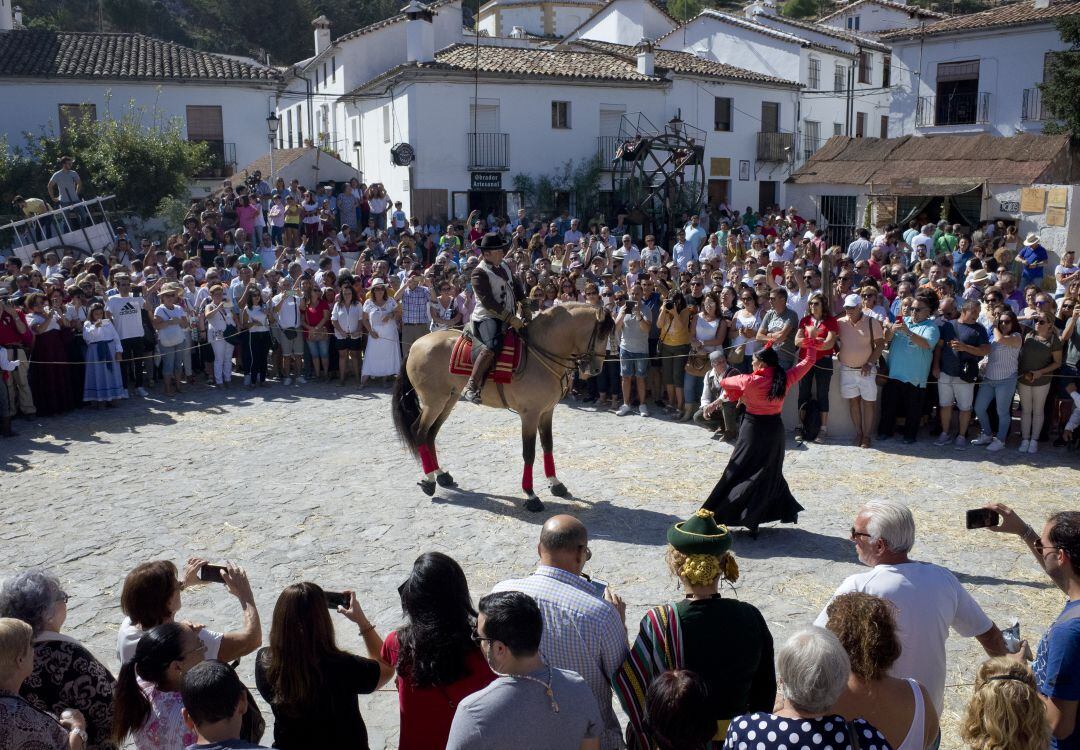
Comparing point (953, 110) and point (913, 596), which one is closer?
point (913, 596)

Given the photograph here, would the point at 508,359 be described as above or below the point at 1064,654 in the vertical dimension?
above

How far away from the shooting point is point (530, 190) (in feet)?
106

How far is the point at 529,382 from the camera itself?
33.0 feet

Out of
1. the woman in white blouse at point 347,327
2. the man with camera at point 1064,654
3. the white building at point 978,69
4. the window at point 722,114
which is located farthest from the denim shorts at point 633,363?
the window at point 722,114

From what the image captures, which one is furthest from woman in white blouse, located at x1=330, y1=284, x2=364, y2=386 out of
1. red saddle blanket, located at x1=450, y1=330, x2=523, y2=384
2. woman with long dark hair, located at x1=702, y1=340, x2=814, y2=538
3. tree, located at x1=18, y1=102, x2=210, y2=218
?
tree, located at x1=18, y1=102, x2=210, y2=218

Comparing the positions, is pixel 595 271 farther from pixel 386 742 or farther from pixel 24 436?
pixel 386 742

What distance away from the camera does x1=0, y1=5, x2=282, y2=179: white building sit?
32.7 metres

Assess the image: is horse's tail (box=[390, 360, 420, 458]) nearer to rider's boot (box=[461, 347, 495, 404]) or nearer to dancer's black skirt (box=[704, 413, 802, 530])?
rider's boot (box=[461, 347, 495, 404])

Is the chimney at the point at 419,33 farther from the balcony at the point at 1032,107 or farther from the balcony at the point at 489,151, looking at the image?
the balcony at the point at 1032,107

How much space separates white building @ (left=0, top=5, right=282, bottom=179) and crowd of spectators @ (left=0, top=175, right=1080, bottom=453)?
14.0 metres

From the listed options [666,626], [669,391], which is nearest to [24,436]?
[669,391]

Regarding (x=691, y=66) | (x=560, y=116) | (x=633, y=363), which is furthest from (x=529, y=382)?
(x=691, y=66)

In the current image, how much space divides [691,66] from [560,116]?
593cm

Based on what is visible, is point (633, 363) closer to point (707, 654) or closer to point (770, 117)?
point (707, 654)
